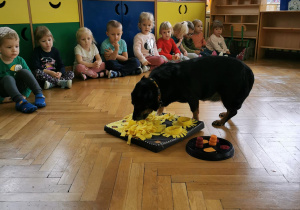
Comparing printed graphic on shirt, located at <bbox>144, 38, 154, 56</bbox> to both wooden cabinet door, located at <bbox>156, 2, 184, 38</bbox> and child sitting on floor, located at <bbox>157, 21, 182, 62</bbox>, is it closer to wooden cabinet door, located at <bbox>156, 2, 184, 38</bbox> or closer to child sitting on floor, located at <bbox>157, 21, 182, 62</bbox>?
child sitting on floor, located at <bbox>157, 21, 182, 62</bbox>

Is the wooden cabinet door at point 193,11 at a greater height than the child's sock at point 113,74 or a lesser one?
greater

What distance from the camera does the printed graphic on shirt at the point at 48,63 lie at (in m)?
3.37

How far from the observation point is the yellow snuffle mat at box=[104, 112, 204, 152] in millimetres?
A: 1719

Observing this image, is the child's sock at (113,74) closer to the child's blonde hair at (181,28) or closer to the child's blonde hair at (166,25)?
the child's blonde hair at (166,25)

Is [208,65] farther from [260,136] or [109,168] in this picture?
[109,168]

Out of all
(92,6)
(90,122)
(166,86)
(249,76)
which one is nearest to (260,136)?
(249,76)

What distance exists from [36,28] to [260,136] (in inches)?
109

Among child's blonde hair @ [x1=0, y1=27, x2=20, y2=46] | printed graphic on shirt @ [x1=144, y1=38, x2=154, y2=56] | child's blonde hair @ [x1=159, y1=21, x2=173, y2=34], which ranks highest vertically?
child's blonde hair @ [x1=159, y1=21, x2=173, y2=34]

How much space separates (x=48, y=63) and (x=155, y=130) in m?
2.11

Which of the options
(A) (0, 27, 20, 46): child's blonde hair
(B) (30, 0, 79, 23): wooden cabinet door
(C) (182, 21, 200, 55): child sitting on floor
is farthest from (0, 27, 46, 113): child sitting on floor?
(C) (182, 21, 200, 55): child sitting on floor

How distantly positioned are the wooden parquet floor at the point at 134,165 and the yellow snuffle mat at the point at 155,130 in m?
0.04

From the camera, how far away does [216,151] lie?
63.2 inches

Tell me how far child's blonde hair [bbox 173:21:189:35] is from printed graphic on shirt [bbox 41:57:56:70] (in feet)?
6.88

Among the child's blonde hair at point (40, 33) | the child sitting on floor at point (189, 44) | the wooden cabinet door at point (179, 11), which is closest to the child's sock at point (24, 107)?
the child's blonde hair at point (40, 33)
